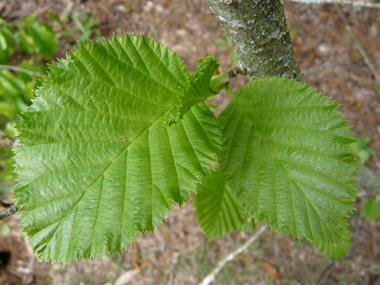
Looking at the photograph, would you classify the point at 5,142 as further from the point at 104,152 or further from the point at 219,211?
the point at 219,211

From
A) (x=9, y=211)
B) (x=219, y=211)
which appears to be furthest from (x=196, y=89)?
(x=219, y=211)

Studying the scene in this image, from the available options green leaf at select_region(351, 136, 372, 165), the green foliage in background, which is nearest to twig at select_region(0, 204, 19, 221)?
the green foliage in background

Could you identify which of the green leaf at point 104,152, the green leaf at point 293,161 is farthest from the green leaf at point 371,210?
the green leaf at point 104,152

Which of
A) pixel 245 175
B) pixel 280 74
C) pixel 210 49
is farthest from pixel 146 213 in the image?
pixel 210 49

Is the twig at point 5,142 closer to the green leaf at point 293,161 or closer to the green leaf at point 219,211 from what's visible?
the green leaf at point 293,161

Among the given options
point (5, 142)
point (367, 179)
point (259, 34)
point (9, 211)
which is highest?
point (5, 142)

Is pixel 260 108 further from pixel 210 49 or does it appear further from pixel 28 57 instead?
pixel 28 57
